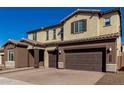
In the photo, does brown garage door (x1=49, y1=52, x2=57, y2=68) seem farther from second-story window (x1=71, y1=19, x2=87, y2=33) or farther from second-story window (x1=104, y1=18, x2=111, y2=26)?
second-story window (x1=104, y1=18, x2=111, y2=26)

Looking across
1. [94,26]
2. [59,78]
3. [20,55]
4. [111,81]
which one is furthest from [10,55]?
[111,81]

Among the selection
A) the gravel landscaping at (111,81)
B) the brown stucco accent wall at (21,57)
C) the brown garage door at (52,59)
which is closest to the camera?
the gravel landscaping at (111,81)

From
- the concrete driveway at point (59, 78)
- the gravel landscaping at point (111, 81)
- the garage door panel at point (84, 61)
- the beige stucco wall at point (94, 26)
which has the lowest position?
the concrete driveway at point (59, 78)

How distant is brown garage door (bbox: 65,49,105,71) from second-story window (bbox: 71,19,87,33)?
288 centimetres

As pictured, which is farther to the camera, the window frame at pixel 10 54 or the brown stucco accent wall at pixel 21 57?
the window frame at pixel 10 54

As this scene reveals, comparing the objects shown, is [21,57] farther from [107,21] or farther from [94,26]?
[107,21]

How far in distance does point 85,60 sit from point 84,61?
17 centimetres

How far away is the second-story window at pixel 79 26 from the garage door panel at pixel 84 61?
3.02 metres

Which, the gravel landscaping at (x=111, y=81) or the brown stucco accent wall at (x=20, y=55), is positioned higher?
the brown stucco accent wall at (x=20, y=55)

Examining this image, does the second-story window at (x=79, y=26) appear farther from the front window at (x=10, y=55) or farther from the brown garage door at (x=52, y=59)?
the front window at (x=10, y=55)

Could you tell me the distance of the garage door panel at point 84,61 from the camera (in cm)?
1464

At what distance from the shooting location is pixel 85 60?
1562 cm

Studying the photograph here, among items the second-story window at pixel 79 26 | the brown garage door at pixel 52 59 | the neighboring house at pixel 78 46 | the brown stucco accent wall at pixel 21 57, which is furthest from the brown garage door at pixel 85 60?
the brown stucco accent wall at pixel 21 57
